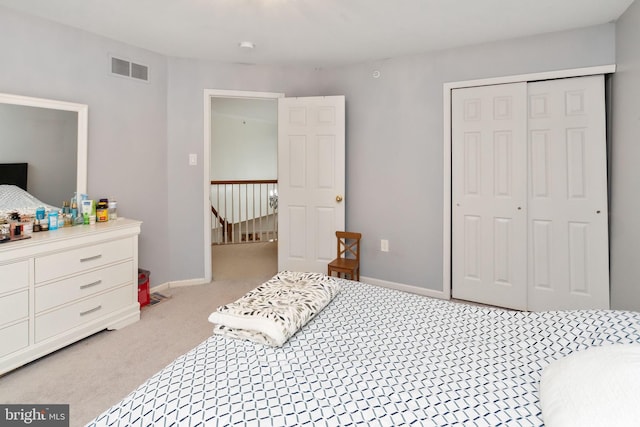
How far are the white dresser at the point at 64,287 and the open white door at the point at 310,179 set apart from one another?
5.05ft

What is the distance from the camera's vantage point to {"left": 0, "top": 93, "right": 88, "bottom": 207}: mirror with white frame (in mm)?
2379

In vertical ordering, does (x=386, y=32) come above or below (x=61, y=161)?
above

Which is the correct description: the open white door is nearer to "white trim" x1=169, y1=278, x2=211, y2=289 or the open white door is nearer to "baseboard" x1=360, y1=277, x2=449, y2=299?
"baseboard" x1=360, y1=277, x2=449, y2=299

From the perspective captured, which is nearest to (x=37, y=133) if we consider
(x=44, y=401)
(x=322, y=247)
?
(x=44, y=401)

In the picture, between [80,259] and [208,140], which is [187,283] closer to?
[80,259]

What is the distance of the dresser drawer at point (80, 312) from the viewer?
2.18 m

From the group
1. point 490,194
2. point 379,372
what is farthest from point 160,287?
point 490,194

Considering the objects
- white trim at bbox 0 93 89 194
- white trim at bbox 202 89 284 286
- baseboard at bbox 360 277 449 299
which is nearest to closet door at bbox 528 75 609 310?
baseboard at bbox 360 277 449 299

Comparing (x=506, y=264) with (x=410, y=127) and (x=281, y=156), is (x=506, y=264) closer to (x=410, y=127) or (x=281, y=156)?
(x=410, y=127)

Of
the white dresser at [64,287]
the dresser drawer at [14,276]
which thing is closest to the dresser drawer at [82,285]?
the white dresser at [64,287]

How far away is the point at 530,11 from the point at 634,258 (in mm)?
1887

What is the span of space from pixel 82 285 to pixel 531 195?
3566mm

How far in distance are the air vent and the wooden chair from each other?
242cm

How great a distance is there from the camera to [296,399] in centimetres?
94
